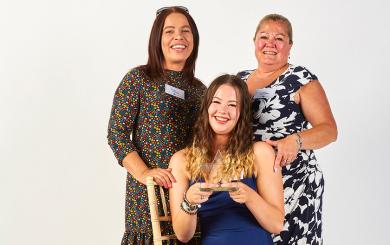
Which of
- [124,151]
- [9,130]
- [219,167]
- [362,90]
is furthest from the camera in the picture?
[362,90]

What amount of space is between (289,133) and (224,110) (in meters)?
0.45

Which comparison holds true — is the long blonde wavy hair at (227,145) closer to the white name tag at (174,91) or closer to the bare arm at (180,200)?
the bare arm at (180,200)

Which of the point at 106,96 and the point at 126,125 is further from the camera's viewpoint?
the point at 106,96

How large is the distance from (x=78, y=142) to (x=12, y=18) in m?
0.82

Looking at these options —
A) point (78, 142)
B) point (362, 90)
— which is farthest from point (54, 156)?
point (362, 90)

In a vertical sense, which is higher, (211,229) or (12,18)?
(12,18)

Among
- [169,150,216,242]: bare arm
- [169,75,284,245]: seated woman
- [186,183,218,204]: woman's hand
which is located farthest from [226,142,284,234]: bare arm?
[169,150,216,242]: bare arm

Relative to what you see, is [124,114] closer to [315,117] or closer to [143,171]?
[143,171]

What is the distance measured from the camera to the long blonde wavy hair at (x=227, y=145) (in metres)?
2.77

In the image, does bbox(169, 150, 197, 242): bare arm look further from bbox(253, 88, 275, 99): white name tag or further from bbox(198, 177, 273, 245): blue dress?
bbox(253, 88, 275, 99): white name tag

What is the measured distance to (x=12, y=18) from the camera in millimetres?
4488

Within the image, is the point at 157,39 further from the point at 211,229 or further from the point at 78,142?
the point at 78,142

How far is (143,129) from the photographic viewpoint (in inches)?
121

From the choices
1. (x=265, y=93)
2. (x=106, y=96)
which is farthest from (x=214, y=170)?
(x=106, y=96)
